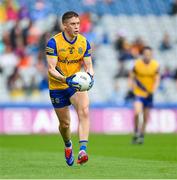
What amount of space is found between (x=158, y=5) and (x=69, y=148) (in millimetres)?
18390

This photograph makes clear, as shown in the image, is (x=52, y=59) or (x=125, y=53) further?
(x=125, y=53)

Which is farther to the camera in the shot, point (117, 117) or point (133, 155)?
point (117, 117)

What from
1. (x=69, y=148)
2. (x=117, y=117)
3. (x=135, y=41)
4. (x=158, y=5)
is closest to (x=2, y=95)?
(x=117, y=117)

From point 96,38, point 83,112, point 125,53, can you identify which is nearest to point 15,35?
point 96,38

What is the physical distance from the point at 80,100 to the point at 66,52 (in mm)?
750

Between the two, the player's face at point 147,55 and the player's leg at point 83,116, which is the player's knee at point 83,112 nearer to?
the player's leg at point 83,116

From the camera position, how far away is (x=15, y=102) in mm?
23641

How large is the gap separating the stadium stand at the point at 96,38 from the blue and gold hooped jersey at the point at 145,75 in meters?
5.77

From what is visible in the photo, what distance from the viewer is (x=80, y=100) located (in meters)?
10.9

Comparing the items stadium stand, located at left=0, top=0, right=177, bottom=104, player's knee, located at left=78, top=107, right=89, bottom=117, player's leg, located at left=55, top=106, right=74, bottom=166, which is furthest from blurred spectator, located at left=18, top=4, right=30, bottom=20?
player's knee, located at left=78, top=107, right=89, bottom=117

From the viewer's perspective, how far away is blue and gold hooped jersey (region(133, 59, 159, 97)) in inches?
762

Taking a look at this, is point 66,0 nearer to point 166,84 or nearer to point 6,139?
point 166,84

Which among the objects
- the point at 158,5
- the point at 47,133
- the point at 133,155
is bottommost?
the point at 47,133

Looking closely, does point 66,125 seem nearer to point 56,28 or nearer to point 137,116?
point 137,116
